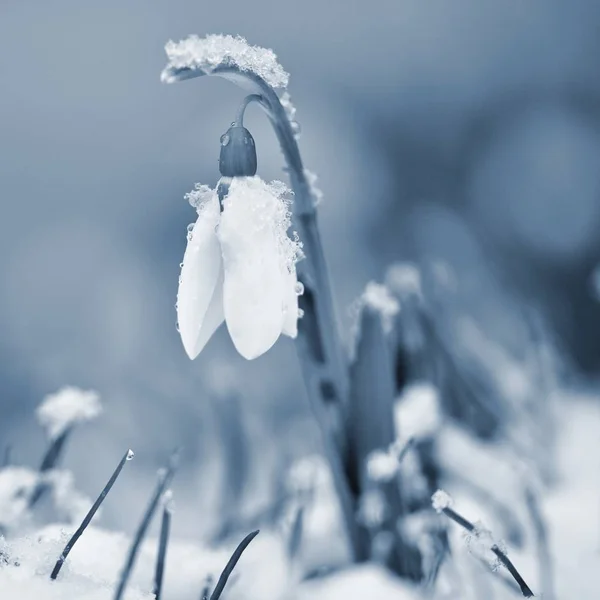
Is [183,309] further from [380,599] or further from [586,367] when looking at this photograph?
[586,367]

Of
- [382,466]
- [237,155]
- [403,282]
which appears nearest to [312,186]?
[237,155]

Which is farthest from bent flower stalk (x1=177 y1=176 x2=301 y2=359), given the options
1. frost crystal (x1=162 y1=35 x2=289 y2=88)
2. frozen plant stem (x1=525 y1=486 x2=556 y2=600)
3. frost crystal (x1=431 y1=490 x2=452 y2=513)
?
frozen plant stem (x1=525 y1=486 x2=556 y2=600)

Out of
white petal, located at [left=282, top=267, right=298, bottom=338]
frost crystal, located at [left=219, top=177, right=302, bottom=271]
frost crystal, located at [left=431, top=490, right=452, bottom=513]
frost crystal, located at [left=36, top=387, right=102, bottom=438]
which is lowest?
frost crystal, located at [left=36, top=387, right=102, bottom=438]

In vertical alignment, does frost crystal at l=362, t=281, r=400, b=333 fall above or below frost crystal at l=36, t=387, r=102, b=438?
above

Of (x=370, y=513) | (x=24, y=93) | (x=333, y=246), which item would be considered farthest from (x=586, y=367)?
(x=24, y=93)

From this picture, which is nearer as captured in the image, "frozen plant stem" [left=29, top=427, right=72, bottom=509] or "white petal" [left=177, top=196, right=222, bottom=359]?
"white petal" [left=177, top=196, right=222, bottom=359]

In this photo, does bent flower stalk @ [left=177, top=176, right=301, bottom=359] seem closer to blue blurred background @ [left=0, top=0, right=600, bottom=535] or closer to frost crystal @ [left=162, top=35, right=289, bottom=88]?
frost crystal @ [left=162, top=35, right=289, bottom=88]

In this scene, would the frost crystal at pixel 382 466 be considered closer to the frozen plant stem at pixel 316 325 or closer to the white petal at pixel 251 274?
the frozen plant stem at pixel 316 325
